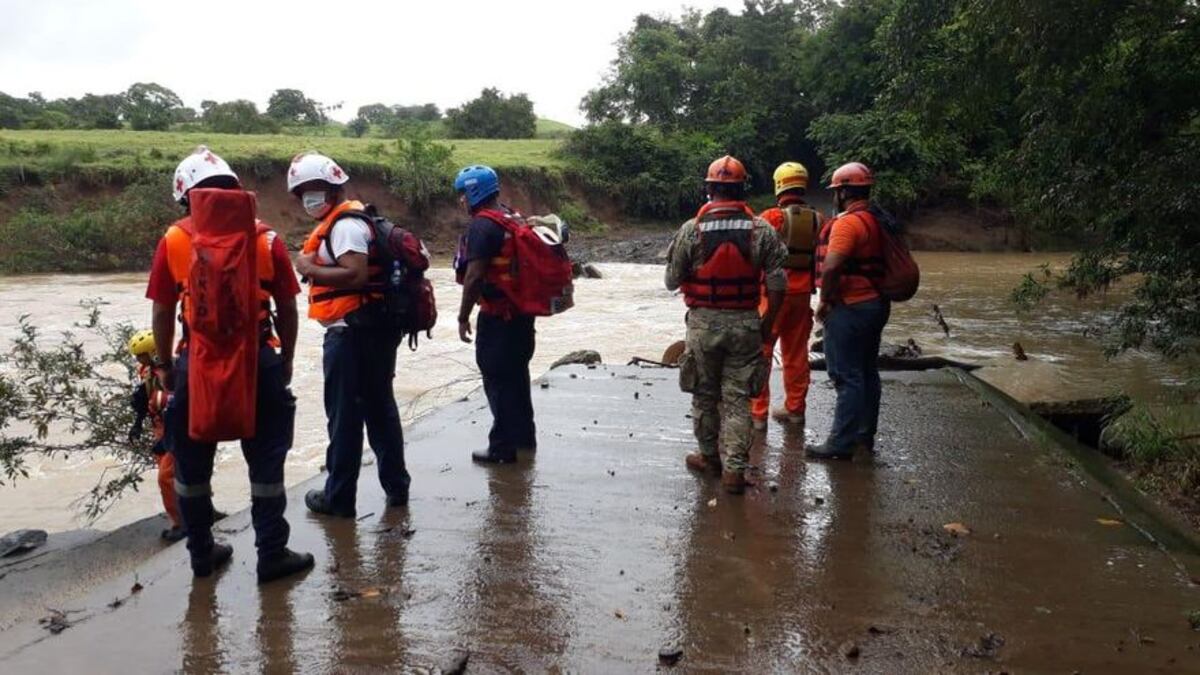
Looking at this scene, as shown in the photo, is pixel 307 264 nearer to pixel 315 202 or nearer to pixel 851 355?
pixel 315 202

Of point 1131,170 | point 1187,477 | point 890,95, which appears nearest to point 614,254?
point 890,95

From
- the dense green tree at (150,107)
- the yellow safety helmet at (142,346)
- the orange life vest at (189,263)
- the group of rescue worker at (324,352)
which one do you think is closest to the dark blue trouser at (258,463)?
the group of rescue worker at (324,352)

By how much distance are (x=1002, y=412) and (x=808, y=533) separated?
3302 mm

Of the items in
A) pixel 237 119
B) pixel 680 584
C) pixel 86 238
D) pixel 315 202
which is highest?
pixel 237 119

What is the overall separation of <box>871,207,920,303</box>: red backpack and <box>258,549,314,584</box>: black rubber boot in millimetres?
3531

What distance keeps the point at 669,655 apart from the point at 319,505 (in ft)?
7.43

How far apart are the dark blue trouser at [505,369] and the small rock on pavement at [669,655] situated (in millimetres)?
2587

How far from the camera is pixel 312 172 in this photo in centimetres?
425

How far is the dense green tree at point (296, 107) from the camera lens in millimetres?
59250

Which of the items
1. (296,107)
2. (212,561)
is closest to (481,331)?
(212,561)

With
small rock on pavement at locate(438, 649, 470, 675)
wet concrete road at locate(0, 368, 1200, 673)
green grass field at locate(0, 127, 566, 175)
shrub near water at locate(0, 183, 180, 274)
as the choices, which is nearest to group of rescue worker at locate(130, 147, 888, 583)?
wet concrete road at locate(0, 368, 1200, 673)

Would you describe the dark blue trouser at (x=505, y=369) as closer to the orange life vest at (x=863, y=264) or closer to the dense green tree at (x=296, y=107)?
the orange life vest at (x=863, y=264)

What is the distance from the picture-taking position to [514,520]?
4625 millimetres

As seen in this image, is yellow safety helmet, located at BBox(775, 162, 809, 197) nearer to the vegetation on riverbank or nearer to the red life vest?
the red life vest
